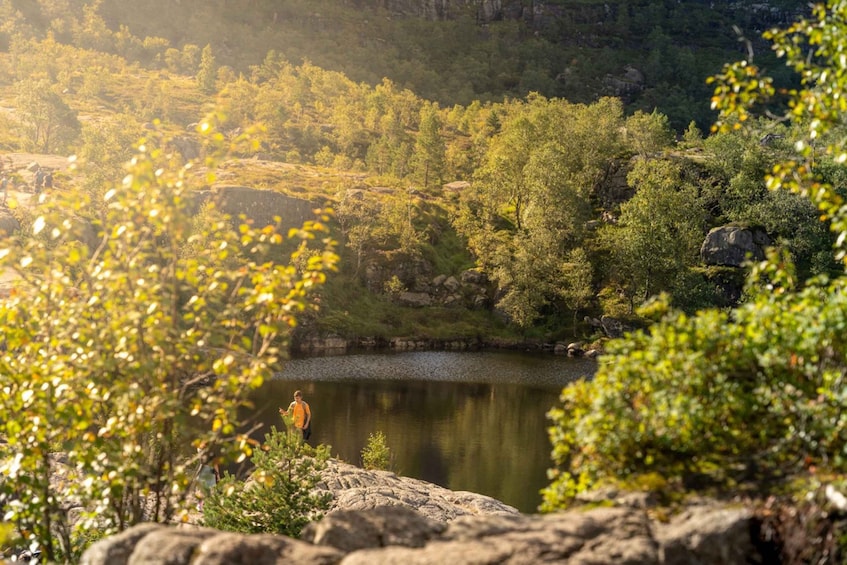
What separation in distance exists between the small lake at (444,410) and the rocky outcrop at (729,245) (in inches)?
1128

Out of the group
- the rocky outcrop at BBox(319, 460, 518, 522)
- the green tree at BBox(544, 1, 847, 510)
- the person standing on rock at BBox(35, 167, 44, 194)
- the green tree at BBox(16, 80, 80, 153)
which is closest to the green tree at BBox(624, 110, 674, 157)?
the person standing on rock at BBox(35, 167, 44, 194)

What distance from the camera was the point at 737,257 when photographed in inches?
3981

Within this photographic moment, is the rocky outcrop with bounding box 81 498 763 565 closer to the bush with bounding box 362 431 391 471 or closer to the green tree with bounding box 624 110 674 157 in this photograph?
the bush with bounding box 362 431 391 471

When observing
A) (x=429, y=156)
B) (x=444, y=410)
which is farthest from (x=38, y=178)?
(x=444, y=410)

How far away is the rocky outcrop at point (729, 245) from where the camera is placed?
101375 millimetres

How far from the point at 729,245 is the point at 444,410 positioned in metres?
63.7

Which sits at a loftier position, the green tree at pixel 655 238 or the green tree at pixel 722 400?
the green tree at pixel 655 238

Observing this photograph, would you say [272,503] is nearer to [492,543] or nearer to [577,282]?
[492,543]

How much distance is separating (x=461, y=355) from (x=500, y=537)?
8455 centimetres

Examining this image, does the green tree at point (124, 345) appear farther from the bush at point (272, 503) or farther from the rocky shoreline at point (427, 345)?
the rocky shoreline at point (427, 345)

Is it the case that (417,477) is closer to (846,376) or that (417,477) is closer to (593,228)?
(846,376)

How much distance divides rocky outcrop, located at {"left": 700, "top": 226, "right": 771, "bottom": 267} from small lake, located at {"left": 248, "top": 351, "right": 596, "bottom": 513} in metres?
28.7

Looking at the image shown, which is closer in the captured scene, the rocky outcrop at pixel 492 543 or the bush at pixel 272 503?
the rocky outcrop at pixel 492 543

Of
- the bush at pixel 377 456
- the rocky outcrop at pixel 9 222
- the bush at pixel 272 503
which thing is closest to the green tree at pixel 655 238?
the bush at pixel 377 456
